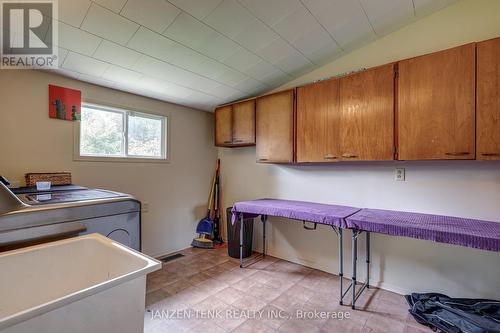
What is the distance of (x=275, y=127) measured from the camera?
113 inches

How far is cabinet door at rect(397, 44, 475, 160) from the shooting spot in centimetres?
176

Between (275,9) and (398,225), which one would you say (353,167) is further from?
(275,9)

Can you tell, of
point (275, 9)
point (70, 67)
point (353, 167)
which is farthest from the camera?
point (353, 167)

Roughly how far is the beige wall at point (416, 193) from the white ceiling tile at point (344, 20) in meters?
0.22

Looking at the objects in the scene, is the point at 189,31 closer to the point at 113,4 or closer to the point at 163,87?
the point at 113,4

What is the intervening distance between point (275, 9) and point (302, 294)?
2582 millimetres

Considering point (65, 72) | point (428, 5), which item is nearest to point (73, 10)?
point (65, 72)

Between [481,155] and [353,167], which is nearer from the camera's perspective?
[481,155]

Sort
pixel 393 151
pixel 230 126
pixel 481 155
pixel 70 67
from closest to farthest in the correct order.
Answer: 1. pixel 481 155
2. pixel 393 151
3. pixel 70 67
4. pixel 230 126

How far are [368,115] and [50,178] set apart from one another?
3.08 metres

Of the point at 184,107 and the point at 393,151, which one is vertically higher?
the point at 184,107

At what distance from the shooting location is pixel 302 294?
2.32 m

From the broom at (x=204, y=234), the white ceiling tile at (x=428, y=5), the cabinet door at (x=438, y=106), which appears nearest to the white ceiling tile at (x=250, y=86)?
the cabinet door at (x=438, y=106)

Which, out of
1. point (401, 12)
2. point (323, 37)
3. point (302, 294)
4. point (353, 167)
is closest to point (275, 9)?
point (323, 37)
